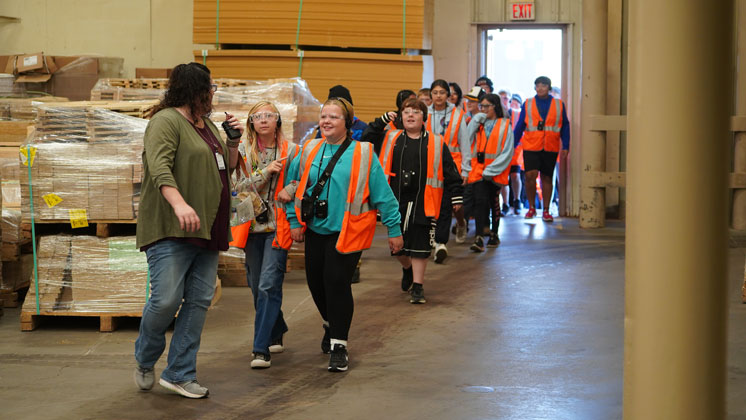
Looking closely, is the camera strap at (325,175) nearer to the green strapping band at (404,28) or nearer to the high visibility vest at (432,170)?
the high visibility vest at (432,170)

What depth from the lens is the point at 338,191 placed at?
5.85 meters

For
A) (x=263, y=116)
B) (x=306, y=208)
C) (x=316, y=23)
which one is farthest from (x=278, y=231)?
(x=316, y=23)

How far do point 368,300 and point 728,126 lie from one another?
570 cm

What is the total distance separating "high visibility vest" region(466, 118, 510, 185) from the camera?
1142cm

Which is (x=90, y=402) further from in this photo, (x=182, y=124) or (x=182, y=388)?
(x=182, y=124)

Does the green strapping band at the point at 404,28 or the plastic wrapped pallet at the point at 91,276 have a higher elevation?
the green strapping band at the point at 404,28

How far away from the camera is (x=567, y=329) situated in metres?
7.07

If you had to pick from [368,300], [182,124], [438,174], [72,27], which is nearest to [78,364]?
[182,124]

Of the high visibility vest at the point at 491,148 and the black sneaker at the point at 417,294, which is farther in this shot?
the high visibility vest at the point at 491,148

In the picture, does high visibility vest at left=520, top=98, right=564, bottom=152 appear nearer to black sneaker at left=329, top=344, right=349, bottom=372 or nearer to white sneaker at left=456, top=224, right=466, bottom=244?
white sneaker at left=456, top=224, right=466, bottom=244

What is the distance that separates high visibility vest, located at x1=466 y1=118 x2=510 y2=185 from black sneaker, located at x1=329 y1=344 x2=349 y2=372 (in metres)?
5.88

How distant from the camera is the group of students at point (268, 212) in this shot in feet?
16.5

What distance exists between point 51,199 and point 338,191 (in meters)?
2.68

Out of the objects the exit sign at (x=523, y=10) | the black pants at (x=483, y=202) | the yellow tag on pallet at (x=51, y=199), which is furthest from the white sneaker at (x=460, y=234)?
the yellow tag on pallet at (x=51, y=199)
